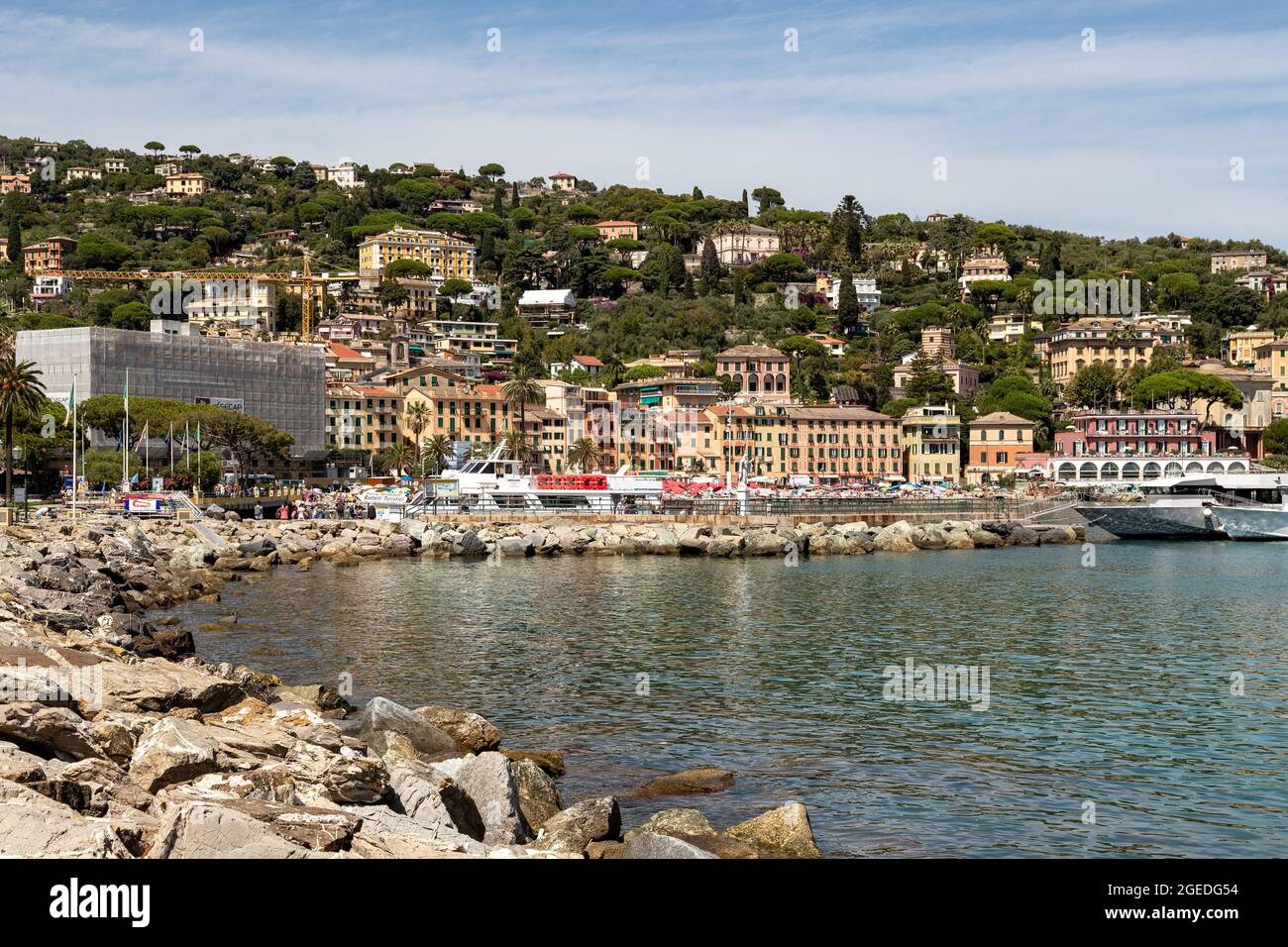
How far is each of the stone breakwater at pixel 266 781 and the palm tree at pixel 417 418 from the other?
310 ft

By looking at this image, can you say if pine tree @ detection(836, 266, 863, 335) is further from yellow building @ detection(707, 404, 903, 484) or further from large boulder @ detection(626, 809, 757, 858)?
large boulder @ detection(626, 809, 757, 858)

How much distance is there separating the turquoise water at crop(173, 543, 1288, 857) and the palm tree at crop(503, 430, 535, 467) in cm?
5657

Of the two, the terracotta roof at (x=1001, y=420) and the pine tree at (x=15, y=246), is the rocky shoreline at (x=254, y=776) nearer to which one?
the terracotta roof at (x=1001, y=420)

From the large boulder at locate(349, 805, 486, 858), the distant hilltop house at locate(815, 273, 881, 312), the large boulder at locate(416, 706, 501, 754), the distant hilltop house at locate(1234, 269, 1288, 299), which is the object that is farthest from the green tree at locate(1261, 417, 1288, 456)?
the large boulder at locate(349, 805, 486, 858)

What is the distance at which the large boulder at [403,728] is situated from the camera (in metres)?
16.1

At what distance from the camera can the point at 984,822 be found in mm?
14516

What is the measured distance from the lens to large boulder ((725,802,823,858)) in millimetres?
12570

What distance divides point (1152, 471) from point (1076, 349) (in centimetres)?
4365

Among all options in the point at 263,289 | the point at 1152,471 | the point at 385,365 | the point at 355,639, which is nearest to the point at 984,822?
the point at 355,639

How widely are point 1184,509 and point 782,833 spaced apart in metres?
68.7

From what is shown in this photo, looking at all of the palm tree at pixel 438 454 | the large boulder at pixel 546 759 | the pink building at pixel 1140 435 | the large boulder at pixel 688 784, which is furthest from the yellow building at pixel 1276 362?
the large boulder at pixel 546 759

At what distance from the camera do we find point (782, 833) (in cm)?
1280

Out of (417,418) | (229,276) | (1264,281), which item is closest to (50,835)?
(417,418)

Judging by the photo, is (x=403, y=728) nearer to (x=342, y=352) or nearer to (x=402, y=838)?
(x=402, y=838)
